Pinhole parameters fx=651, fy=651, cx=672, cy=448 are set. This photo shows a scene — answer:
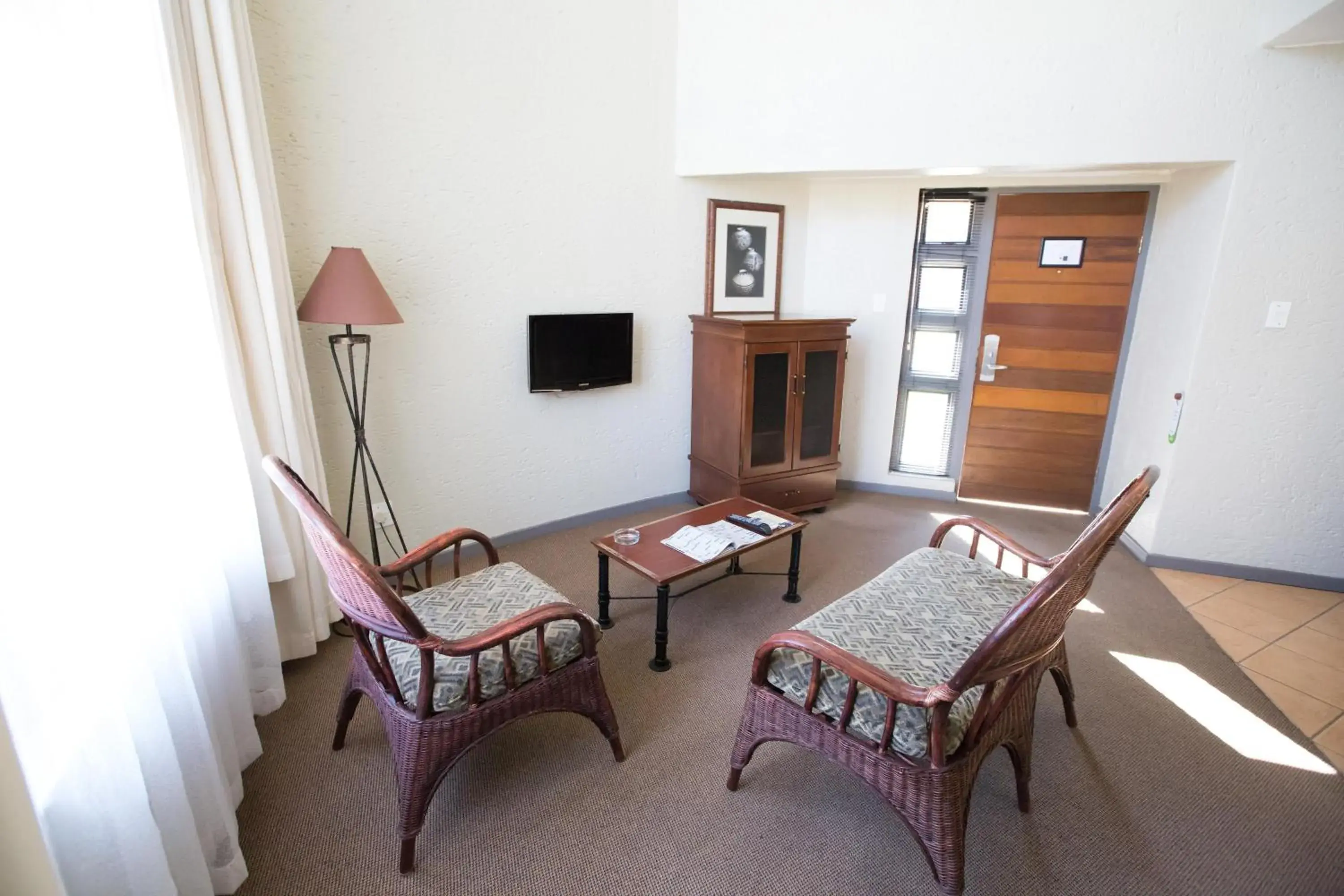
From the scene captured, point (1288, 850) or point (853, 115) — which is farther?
point (853, 115)

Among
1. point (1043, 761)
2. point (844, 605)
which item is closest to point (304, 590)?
point (844, 605)

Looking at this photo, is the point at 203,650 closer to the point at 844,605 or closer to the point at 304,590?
the point at 304,590

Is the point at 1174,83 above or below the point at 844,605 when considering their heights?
above

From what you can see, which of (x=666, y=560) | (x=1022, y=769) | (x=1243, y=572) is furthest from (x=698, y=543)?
(x=1243, y=572)

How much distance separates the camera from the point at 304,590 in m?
2.35

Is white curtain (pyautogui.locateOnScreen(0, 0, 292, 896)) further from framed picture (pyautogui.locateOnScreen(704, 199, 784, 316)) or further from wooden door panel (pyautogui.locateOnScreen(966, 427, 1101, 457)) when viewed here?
wooden door panel (pyautogui.locateOnScreen(966, 427, 1101, 457))

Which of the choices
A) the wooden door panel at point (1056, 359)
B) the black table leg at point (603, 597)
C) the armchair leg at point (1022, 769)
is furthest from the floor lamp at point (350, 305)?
the wooden door panel at point (1056, 359)

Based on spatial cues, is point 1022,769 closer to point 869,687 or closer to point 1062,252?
point 869,687

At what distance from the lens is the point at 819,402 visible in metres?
3.82

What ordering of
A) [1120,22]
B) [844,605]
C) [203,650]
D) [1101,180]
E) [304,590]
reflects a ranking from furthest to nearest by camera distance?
[1101,180] → [1120,22] → [304,590] → [844,605] → [203,650]

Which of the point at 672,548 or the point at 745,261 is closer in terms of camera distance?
the point at 672,548

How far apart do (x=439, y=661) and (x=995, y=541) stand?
1730 mm

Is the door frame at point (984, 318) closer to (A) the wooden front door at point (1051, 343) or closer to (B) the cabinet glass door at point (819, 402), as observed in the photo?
(A) the wooden front door at point (1051, 343)

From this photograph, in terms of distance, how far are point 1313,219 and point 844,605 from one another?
2.75m
